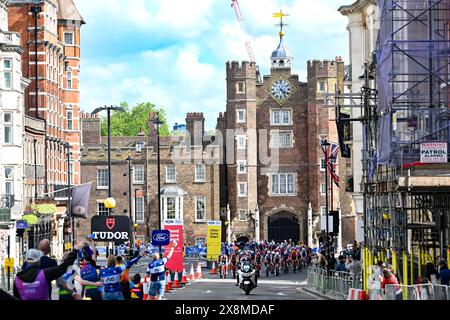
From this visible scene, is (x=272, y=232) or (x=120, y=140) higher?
(x=120, y=140)

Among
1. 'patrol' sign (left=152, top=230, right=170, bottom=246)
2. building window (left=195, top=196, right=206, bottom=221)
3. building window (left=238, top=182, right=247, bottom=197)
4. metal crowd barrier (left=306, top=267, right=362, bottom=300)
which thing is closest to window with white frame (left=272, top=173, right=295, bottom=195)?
building window (left=238, top=182, right=247, bottom=197)

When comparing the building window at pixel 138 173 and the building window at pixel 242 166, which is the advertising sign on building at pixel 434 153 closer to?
the building window at pixel 242 166

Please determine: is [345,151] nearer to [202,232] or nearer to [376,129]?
[376,129]

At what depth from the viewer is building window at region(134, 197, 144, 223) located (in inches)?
4146

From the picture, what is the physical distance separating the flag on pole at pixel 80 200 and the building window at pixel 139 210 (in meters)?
33.6

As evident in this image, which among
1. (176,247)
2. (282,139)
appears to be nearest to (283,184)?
(282,139)

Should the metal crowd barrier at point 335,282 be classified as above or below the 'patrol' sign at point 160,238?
below

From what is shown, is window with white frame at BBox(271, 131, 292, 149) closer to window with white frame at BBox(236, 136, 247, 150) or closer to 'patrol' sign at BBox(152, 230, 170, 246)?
window with white frame at BBox(236, 136, 247, 150)

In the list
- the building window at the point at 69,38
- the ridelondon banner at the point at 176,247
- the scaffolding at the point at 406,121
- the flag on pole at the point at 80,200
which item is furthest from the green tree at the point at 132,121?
the scaffolding at the point at 406,121

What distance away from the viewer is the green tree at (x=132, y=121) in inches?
6122

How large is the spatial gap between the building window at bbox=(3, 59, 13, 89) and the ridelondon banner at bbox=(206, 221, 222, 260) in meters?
12.2

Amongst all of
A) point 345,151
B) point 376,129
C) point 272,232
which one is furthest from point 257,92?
point 376,129
